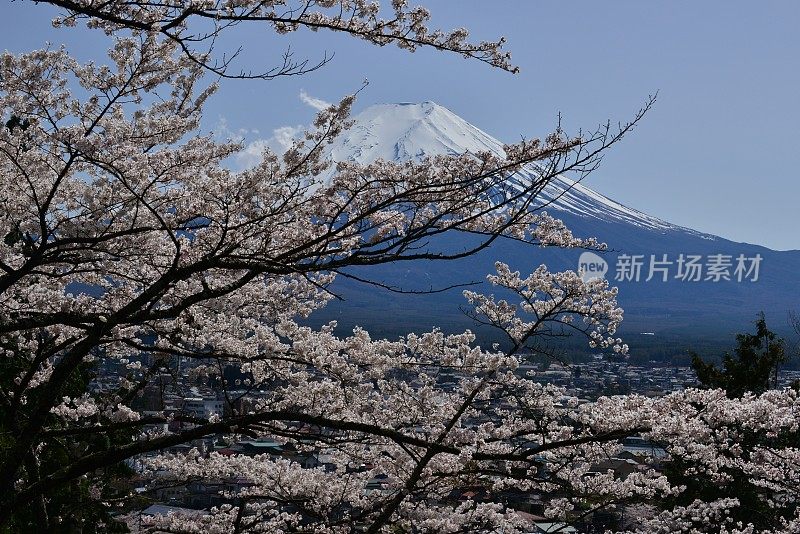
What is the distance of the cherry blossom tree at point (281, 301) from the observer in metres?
3.52

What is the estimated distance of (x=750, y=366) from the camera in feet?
46.9

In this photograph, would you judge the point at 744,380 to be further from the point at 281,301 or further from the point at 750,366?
the point at 281,301

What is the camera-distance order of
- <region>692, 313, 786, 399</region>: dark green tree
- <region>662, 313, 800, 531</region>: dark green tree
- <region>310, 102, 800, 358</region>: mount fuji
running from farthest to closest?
<region>310, 102, 800, 358</region>: mount fuji → <region>692, 313, 786, 399</region>: dark green tree → <region>662, 313, 800, 531</region>: dark green tree

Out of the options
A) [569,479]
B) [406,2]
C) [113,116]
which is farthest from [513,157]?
[569,479]

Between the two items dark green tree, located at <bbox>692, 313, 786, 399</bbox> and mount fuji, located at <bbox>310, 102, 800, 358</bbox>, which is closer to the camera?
dark green tree, located at <bbox>692, 313, 786, 399</bbox>

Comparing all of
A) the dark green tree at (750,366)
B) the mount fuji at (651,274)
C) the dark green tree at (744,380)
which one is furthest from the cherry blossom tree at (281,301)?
the mount fuji at (651,274)

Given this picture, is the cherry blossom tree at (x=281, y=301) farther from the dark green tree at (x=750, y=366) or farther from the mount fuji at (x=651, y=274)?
the mount fuji at (x=651, y=274)

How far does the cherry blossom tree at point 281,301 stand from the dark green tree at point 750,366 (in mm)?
8180

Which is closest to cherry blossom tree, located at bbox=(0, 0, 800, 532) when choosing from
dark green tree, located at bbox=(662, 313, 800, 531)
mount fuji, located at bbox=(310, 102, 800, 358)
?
dark green tree, located at bbox=(662, 313, 800, 531)

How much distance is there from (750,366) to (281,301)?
11.6 m

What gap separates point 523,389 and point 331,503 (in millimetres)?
1874

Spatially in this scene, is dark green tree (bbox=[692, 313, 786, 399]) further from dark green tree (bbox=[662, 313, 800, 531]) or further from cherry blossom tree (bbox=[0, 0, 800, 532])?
cherry blossom tree (bbox=[0, 0, 800, 532])

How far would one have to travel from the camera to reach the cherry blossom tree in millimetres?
3523

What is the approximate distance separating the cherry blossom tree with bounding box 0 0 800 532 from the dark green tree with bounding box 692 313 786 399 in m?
8.18
